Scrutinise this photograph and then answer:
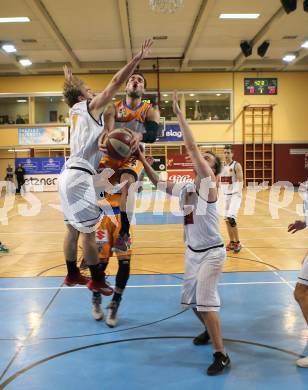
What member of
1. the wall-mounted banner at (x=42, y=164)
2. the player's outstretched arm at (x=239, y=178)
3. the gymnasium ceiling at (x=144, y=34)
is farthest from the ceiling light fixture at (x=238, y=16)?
the wall-mounted banner at (x=42, y=164)

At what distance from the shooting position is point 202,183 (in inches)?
146

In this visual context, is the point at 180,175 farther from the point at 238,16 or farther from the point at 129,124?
the point at 129,124

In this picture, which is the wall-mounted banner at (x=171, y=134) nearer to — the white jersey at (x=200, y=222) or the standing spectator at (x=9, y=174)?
the standing spectator at (x=9, y=174)

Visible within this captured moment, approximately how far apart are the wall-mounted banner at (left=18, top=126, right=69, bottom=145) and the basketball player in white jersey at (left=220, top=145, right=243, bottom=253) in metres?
17.8

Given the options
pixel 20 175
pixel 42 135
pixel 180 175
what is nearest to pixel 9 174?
pixel 20 175

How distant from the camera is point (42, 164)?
2377cm

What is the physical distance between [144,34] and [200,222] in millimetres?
17690

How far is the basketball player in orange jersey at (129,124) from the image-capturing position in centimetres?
487

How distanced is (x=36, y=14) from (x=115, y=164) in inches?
544

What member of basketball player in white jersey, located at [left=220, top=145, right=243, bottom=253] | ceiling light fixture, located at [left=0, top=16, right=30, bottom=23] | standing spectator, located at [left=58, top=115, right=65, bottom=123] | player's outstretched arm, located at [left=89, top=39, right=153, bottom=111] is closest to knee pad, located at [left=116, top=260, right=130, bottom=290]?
player's outstretched arm, located at [left=89, top=39, right=153, bottom=111]

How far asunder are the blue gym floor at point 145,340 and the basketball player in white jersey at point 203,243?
1.06 feet

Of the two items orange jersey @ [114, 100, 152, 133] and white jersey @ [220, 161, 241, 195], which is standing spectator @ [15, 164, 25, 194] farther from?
orange jersey @ [114, 100, 152, 133]

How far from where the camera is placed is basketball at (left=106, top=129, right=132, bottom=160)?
13.7ft

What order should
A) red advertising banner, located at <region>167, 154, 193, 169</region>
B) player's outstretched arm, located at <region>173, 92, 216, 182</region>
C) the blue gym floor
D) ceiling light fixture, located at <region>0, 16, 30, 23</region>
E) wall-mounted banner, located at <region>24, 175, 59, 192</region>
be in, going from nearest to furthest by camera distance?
1. the blue gym floor
2. player's outstretched arm, located at <region>173, 92, 216, 182</region>
3. ceiling light fixture, located at <region>0, 16, 30, 23</region>
4. red advertising banner, located at <region>167, 154, 193, 169</region>
5. wall-mounted banner, located at <region>24, 175, 59, 192</region>
